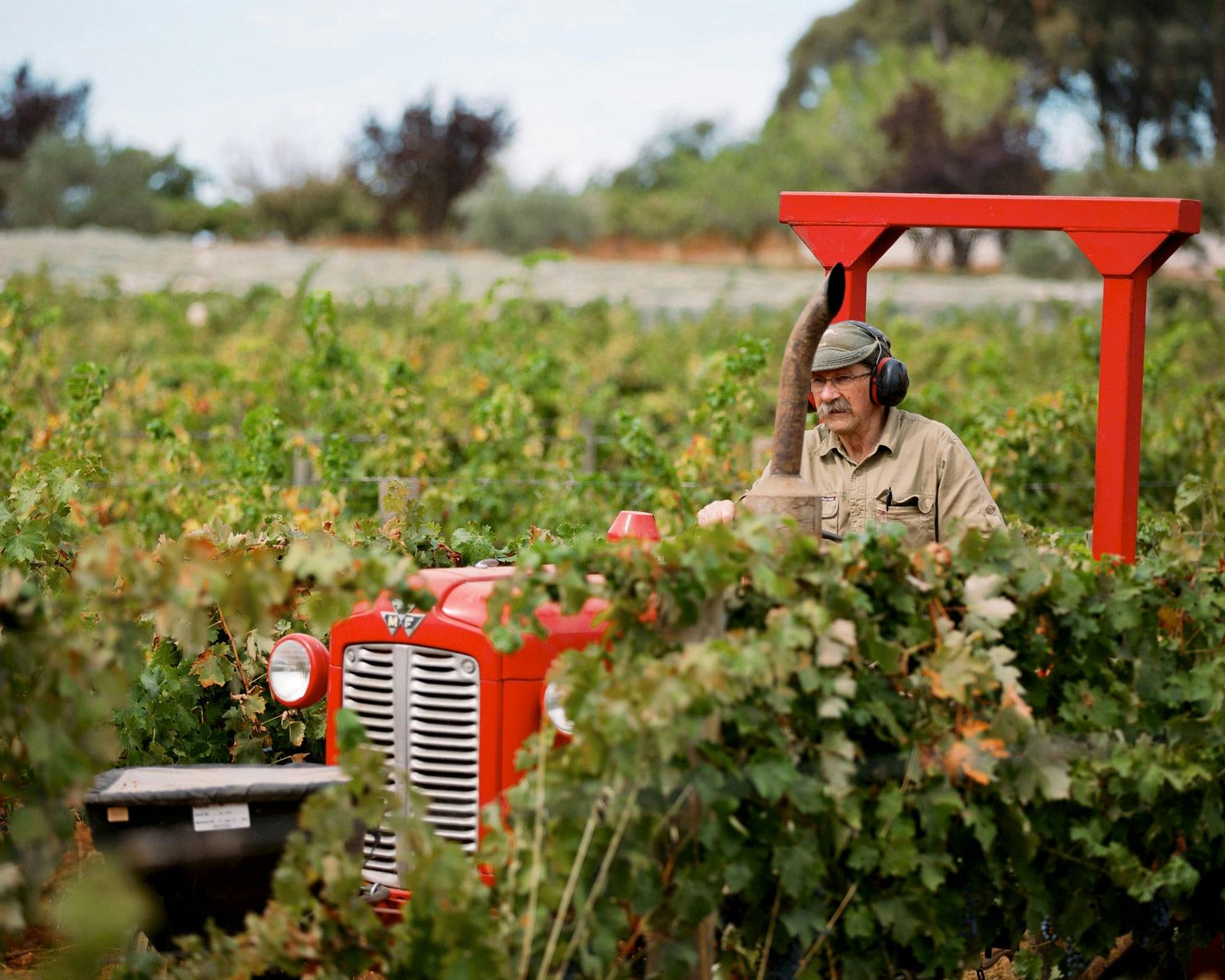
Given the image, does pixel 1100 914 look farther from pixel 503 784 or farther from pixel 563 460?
pixel 563 460

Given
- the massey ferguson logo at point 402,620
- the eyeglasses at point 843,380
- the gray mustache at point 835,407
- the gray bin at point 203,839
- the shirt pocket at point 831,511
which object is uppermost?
the eyeglasses at point 843,380

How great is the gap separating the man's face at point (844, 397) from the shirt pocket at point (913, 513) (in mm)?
253

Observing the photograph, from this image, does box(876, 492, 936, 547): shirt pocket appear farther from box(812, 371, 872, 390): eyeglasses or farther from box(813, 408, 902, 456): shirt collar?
box(812, 371, 872, 390): eyeglasses

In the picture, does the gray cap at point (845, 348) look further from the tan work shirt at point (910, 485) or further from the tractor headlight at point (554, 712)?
the tractor headlight at point (554, 712)

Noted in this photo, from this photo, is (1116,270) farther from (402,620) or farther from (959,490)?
(402,620)

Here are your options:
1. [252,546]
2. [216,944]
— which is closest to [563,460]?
[252,546]

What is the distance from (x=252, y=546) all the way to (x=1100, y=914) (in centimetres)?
276

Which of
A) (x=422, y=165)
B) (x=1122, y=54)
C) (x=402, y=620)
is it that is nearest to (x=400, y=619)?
(x=402, y=620)

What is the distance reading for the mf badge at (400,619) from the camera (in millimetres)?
3678

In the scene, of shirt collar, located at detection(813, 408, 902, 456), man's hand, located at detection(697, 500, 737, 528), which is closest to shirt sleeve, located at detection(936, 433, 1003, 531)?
shirt collar, located at detection(813, 408, 902, 456)

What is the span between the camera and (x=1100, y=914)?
354cm

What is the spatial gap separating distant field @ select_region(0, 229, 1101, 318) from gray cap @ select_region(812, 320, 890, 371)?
19426 millimetres

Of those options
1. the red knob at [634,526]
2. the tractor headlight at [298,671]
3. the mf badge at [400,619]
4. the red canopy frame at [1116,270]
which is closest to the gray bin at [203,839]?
the mf badge at [400,619]

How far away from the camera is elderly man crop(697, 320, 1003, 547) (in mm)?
4379
